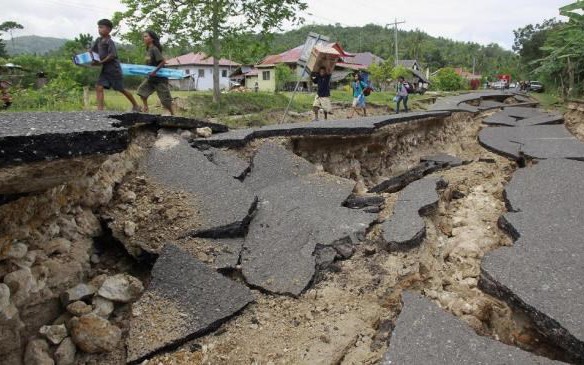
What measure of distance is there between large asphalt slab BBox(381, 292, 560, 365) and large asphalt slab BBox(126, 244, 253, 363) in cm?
98

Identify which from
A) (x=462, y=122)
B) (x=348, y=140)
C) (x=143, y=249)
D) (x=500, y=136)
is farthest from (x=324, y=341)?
(x=462, y=122)

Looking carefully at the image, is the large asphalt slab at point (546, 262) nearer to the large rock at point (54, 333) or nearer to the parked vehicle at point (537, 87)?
the large rock at point (54, 333)

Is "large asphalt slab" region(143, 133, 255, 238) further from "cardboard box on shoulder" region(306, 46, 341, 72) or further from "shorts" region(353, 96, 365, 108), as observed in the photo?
"shorts" region(353, 96, 365, 108)

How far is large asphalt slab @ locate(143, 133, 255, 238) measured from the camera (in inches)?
132

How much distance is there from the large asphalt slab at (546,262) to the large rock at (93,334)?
2.24m

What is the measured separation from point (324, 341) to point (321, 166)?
3438 mm

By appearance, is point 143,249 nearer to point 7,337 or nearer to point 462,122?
point 7,337

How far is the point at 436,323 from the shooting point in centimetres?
221

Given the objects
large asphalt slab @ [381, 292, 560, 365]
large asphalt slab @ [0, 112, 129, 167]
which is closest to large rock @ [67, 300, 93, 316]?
large asphalt slab @ [0, 112, 129, 167]

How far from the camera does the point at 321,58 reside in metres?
8.84

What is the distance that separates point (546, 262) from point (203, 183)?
2748 millimetres

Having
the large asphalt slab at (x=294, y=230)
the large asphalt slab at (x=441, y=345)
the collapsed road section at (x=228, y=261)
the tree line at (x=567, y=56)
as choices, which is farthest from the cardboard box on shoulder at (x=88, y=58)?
the tree line at (x=567, y=56)

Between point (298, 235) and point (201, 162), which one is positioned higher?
point (201, 162)

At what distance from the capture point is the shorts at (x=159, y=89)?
7.23m
